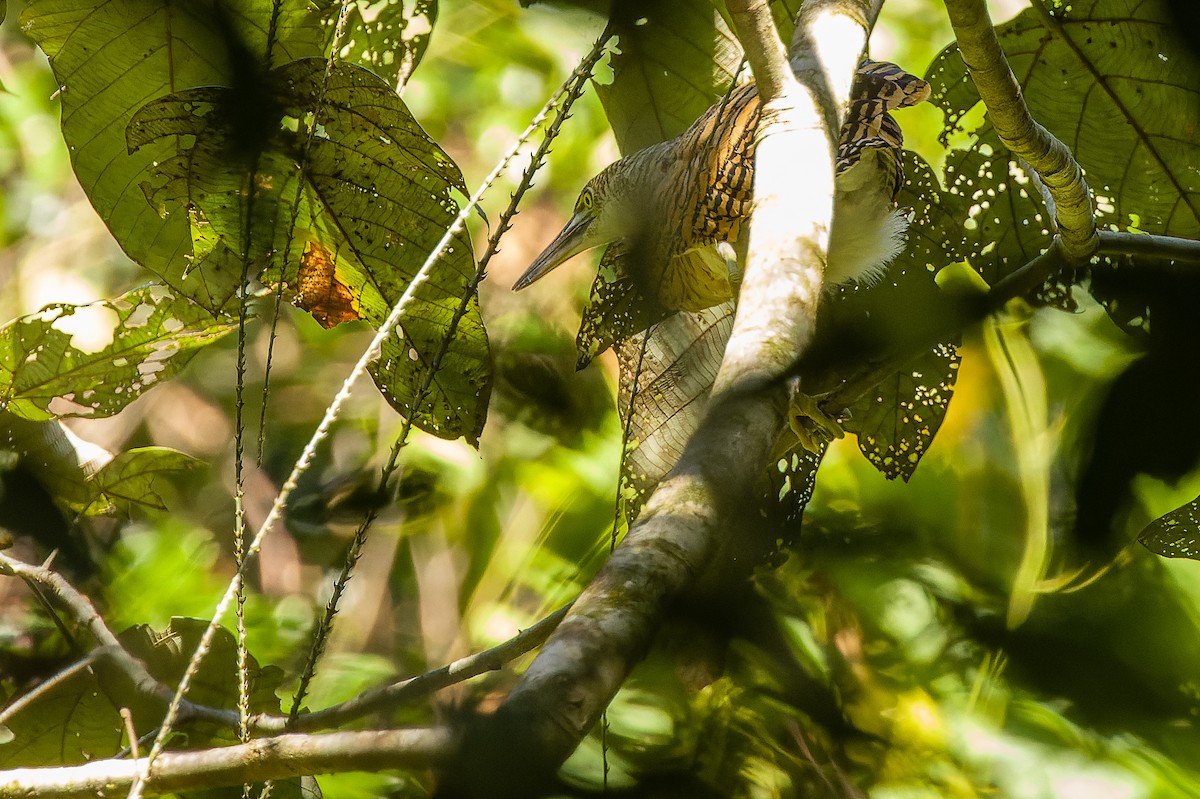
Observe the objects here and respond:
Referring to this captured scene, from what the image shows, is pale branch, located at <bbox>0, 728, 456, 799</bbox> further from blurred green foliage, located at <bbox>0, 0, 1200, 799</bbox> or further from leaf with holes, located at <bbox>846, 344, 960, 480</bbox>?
leaf with holes, located at <bbox>846, 344, 960, 480</bbox>

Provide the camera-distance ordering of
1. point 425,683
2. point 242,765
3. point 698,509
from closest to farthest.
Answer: point 698,509 → point 242,765 → point 425,683

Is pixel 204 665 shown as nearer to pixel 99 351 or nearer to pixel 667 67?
pixel 99 351

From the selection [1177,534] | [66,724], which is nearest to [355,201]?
[66,724]

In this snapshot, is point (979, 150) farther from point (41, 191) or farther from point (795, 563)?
point (41, 191)

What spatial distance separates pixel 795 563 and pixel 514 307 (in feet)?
3.82

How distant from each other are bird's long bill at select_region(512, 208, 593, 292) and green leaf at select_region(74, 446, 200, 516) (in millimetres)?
495

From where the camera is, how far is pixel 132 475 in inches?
42.6

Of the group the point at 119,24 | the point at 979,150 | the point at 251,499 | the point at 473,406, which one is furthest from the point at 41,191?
the point at 979,150

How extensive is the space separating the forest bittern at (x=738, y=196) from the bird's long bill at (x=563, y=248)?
0.89ft

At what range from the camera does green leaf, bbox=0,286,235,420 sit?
0.95m

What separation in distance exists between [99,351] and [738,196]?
658mm

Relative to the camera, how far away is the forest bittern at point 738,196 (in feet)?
2.84

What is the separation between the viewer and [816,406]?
0.55 m

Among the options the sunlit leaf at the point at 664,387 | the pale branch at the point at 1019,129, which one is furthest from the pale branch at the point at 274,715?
the pale branch at the point at 1019,129
